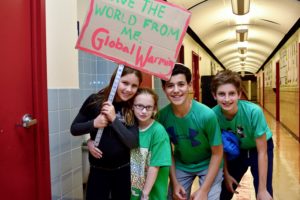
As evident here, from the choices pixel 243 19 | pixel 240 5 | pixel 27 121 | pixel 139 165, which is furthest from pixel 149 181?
pixel 243 19

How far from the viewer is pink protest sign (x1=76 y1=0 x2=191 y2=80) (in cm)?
172

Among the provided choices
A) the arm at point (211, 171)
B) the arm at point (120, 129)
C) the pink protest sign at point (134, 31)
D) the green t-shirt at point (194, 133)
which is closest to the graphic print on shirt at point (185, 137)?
the green t-shirt at point (194, 133)

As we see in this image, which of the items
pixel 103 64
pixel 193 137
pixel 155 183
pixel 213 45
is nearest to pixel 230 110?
pixel 193 137

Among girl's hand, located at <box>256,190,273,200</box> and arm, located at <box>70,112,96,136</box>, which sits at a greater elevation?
arm, located at <box>70,112,96,136</box>

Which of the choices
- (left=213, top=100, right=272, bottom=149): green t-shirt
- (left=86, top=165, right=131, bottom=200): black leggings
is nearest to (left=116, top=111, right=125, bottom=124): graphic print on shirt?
(left=86, top=165, right=131, bottom=200): black leggings

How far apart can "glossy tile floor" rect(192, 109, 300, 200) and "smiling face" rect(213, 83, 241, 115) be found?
1921mm

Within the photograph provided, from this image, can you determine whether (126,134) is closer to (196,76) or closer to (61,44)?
(61,44)

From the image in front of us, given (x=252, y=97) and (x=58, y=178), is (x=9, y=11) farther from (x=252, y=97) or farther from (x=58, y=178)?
(x=252, y=97)

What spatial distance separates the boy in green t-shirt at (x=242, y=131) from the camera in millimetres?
2133

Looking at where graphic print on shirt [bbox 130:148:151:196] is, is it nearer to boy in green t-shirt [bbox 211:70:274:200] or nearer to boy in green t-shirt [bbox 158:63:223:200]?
boy in green t-shirt [bbox 158:63:223:200]

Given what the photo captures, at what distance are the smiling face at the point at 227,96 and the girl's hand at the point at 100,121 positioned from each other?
0.78 m

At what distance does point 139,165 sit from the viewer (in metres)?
1.84

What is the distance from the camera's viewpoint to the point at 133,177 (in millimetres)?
1854

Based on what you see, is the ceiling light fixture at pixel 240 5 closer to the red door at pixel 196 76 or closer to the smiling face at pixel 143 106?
the red door at pixel 196 76
